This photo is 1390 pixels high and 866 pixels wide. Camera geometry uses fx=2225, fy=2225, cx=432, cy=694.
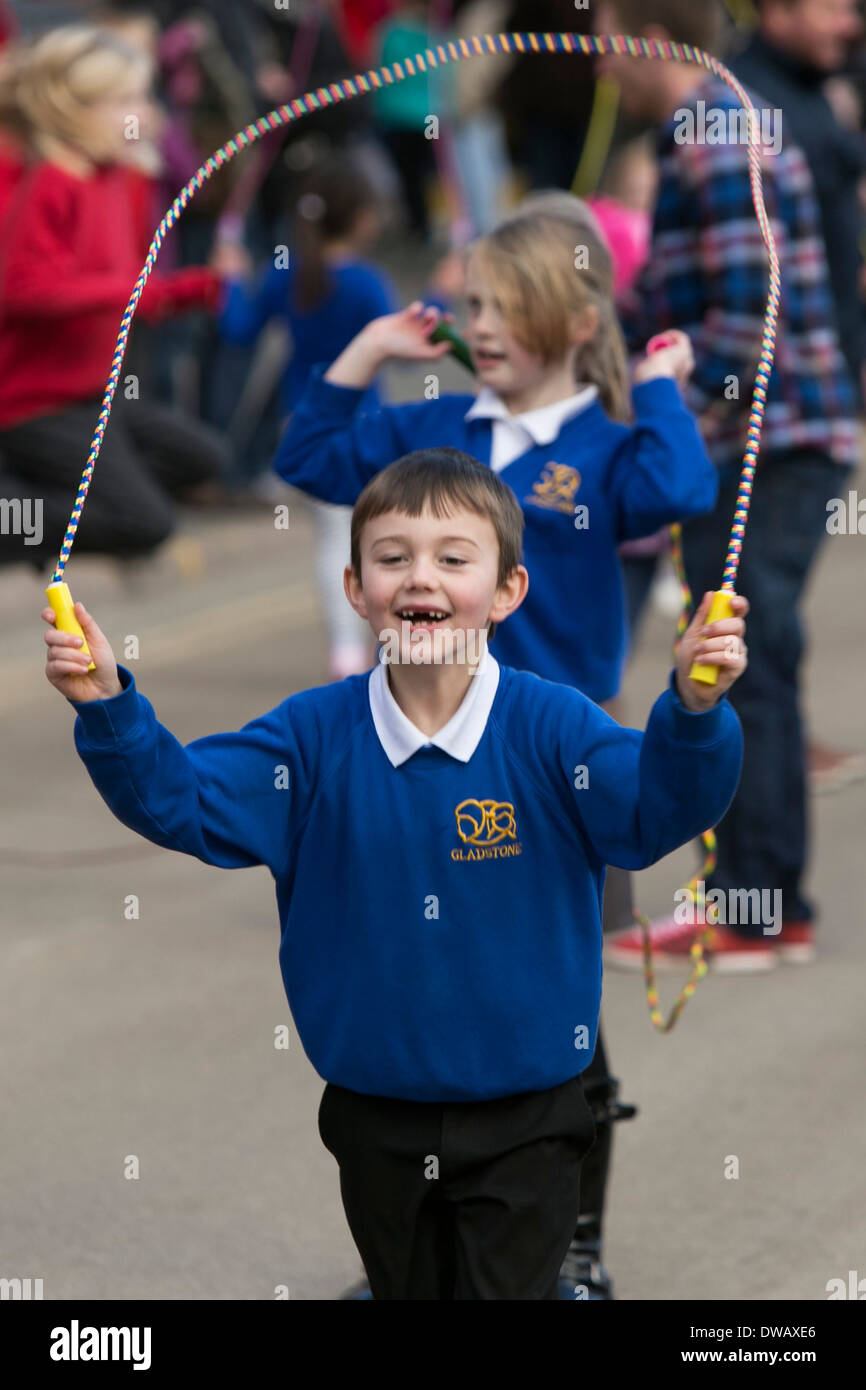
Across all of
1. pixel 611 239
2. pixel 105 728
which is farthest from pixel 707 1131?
pixel 611 239

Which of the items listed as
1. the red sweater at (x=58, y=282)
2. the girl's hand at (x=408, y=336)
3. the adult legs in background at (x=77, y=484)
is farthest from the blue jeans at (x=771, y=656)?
the red sweater at (x=58, y=282)

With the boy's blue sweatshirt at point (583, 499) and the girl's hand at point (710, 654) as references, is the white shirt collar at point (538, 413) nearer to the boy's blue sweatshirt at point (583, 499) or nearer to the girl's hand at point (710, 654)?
the boy's blue sweatshirt at point (583, 499)

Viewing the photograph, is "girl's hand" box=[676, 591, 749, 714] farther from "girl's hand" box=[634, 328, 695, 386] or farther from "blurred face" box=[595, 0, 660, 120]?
"blurred face" box=[595, 0, 660, 120]

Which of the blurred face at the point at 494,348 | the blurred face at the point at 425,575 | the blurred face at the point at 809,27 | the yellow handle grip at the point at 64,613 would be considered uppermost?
the blurred face at the point at 809,27

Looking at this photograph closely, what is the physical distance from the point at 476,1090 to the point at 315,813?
405 millimetres

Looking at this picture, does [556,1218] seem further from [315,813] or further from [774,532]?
[774,532]

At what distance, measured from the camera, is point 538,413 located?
3811 mm

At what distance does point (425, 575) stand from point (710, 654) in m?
0.42

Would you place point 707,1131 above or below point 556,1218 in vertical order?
above

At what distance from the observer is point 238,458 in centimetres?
1086

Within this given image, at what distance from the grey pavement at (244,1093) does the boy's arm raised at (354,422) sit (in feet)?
4.15

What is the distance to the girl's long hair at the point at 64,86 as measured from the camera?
21.6ft

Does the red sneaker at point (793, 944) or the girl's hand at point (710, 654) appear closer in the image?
the girl's hand at point (710, 654)
